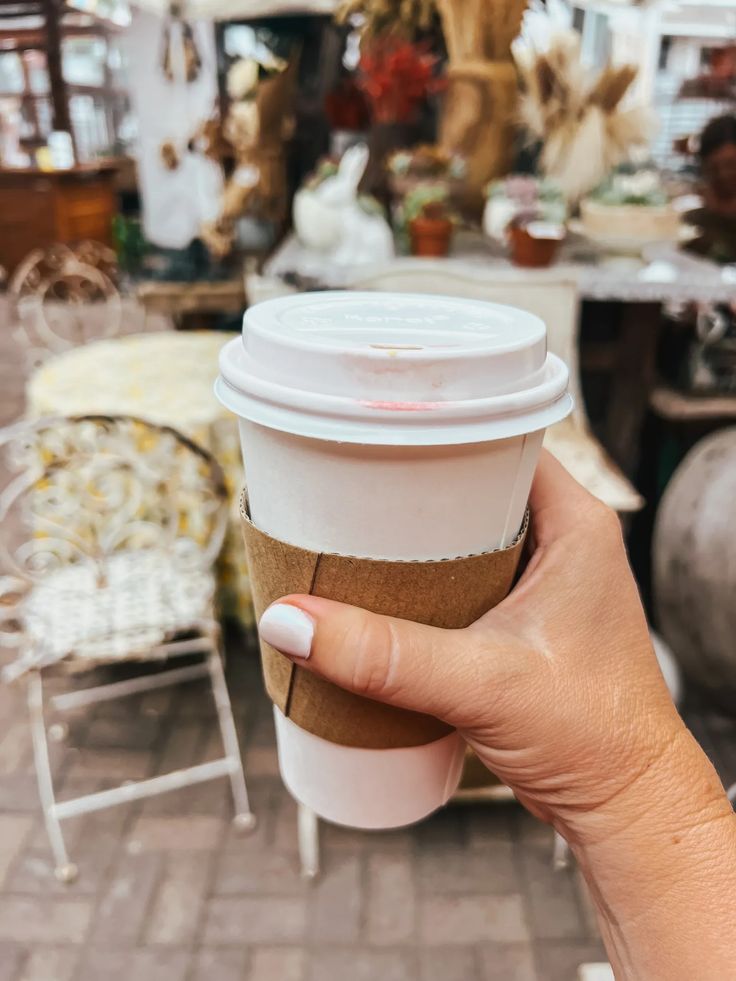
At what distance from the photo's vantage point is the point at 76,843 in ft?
6.80

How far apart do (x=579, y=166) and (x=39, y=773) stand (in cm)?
305

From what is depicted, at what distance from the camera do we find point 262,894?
6.35 ft

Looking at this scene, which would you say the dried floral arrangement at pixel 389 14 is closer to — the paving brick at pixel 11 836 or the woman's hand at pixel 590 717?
the woman's hand at pixel 590 717

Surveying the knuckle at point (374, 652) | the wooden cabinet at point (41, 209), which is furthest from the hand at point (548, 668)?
the wooden cabinet at point (41, 209)

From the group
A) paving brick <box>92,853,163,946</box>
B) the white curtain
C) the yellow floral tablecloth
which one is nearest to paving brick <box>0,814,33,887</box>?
paving brick <box>92,853,163,946</box>

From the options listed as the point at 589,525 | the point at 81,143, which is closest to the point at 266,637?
the point at 589,525

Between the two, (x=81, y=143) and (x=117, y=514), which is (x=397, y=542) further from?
(x=81, y=143)

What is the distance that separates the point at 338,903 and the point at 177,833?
522 millimetres

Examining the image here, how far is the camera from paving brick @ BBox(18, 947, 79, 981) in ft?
5.73

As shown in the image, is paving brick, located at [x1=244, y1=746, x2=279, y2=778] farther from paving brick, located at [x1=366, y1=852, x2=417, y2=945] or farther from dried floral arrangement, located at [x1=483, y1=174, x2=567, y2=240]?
dried floral arrangement, located at [x1=483, y1=174, x2=567, y2=240]

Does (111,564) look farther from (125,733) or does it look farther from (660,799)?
(660,799)

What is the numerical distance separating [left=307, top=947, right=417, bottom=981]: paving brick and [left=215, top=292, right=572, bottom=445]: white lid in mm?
1624

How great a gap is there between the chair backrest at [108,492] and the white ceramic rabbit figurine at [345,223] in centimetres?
114

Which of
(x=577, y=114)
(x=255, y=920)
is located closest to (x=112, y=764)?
(x=255, y=920)
